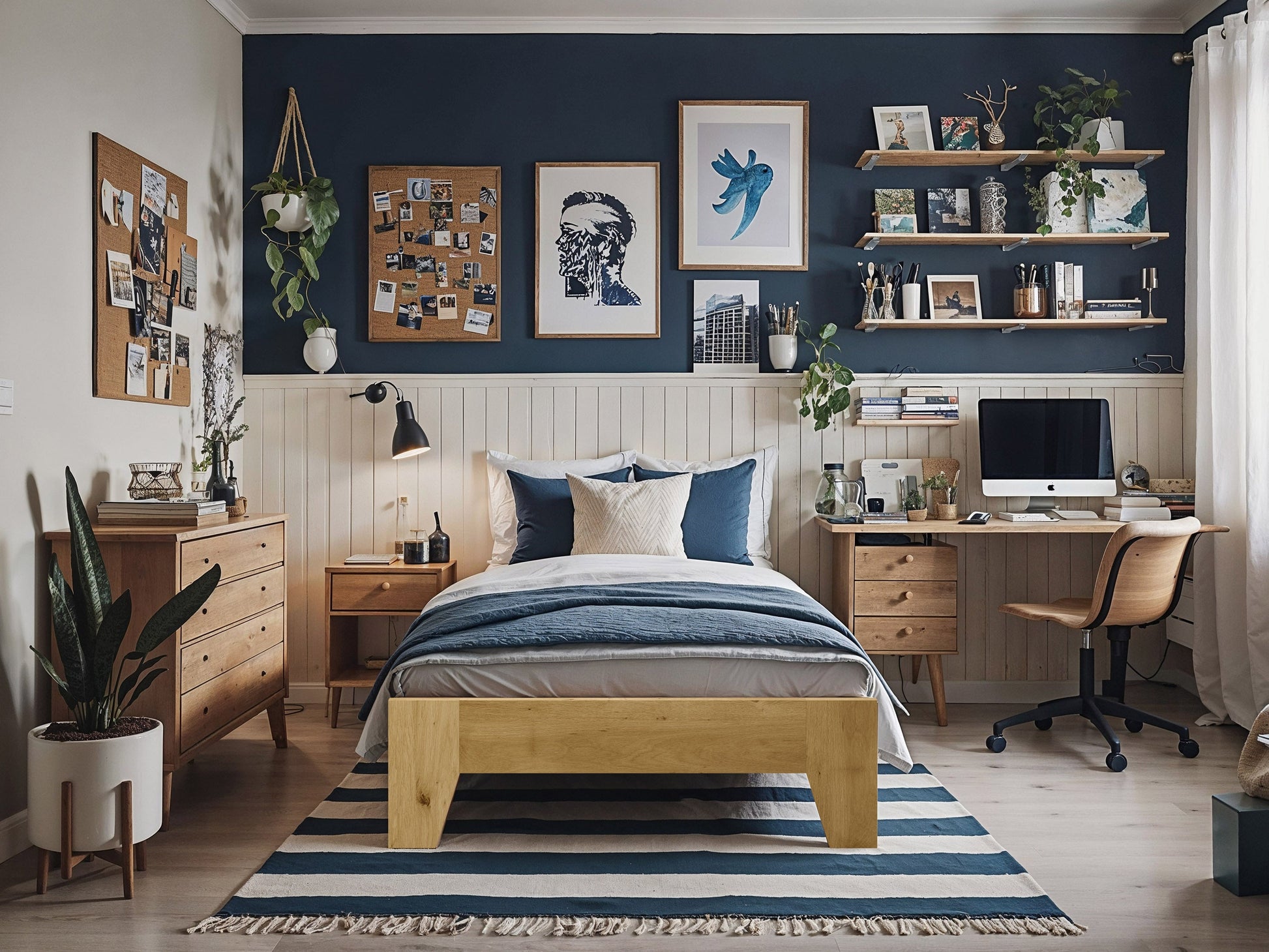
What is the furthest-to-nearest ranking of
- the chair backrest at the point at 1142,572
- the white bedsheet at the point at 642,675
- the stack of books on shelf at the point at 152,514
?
the chair backrest at the point at 1142,572, the stack of books on shelf at the point at 152,514, the white bedsheet at the point at 642,675

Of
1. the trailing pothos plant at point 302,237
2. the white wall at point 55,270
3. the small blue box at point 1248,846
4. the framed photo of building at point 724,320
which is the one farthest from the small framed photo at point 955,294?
the white wall at point 55,270

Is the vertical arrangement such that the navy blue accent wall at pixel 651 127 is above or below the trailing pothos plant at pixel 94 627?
above

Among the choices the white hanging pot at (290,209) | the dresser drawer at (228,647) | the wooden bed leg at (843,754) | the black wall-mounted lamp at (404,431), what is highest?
the white hanging pot at (290,209)

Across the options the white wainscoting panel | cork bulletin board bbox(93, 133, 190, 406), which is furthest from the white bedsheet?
the white wainscoting panel

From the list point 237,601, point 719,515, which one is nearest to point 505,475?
point 719,515

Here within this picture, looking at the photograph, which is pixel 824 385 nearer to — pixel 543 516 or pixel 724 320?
pixel 724 320

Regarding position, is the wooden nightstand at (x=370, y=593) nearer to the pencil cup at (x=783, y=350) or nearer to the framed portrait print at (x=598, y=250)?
the framed portrait print at (x=598, y=250)

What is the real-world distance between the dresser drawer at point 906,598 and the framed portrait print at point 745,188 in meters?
1.47

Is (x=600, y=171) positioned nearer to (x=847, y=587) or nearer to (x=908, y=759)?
(x=847, y=587)

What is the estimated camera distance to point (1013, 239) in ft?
13.5

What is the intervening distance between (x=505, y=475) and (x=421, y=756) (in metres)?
1.79

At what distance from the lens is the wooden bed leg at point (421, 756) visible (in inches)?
96.8

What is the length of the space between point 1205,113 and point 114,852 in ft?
15.2

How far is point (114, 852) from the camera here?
2.51m
